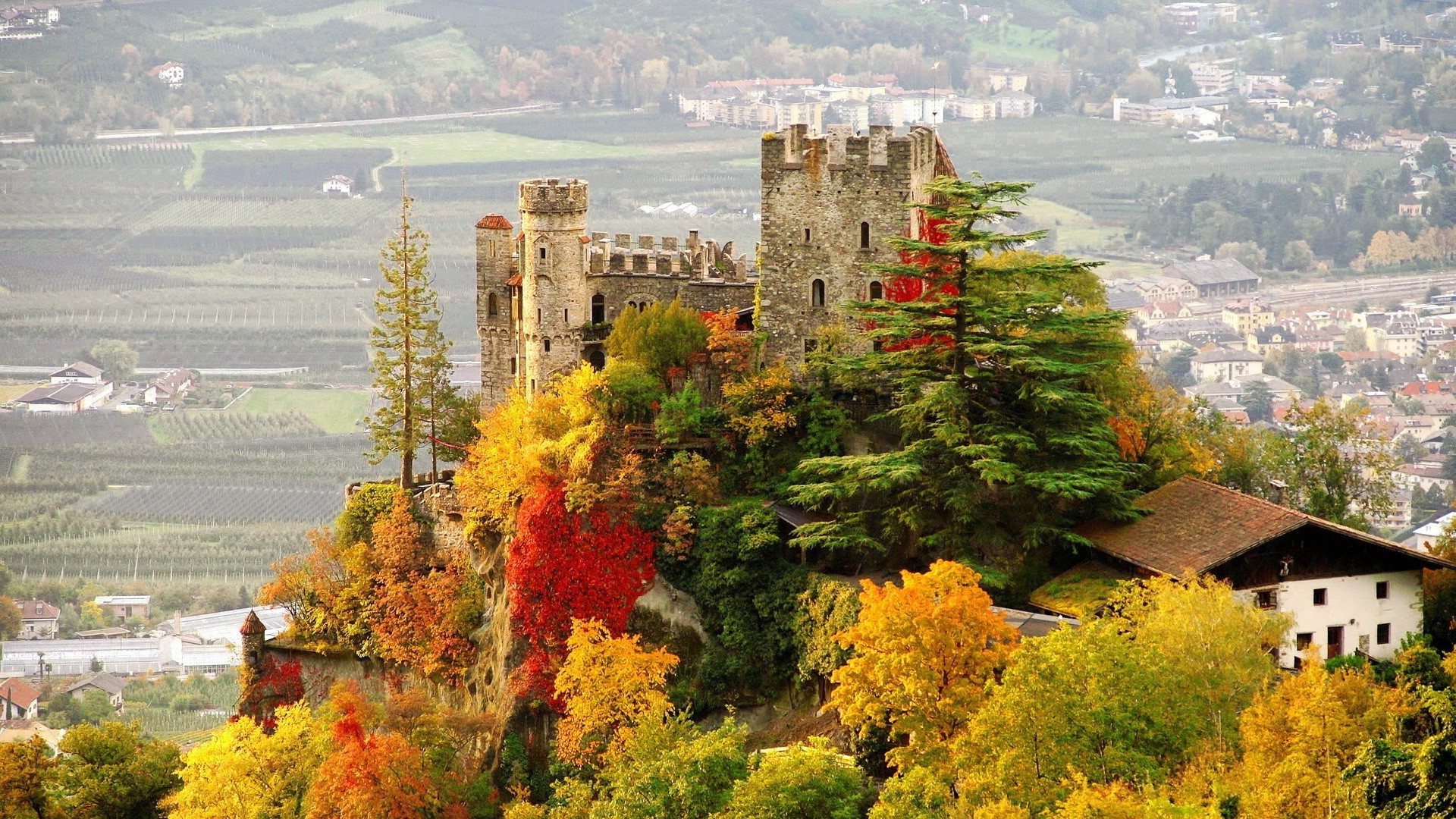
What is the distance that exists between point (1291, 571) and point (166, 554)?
373 feet

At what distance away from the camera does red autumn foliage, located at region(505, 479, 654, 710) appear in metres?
57.4

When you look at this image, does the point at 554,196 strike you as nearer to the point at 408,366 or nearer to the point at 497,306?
the point at 497,306

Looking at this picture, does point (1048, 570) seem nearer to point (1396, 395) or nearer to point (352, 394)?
point (1396, 395)

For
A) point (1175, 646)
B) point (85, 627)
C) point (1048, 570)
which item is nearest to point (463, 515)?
point (1048, 570)

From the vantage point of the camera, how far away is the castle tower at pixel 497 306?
6850 centimetres

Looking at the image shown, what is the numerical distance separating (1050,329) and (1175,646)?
12.3 metres

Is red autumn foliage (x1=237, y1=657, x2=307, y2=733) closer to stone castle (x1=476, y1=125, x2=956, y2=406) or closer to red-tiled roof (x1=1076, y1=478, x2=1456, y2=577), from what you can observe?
stone castle (x1=476, y1=125, x2=956, y2=406)

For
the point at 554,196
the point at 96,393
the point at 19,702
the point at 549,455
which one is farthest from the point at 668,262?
the point at 96,393

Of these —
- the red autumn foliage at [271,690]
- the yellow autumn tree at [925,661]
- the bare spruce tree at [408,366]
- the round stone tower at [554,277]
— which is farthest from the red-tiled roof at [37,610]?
the yellow autumn tree at [925,661]

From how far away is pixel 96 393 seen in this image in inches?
7008

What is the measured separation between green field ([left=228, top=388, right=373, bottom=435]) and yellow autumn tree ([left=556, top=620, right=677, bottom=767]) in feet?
374

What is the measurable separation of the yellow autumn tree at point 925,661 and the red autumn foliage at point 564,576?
36.1ft

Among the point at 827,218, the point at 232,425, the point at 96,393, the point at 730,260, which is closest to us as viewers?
the point at 827,218

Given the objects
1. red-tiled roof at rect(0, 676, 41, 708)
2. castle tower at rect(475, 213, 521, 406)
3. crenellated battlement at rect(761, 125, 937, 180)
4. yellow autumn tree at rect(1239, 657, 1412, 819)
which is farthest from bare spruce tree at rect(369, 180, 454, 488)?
red-tiled roof at rect(0, 676, 41, 708)
